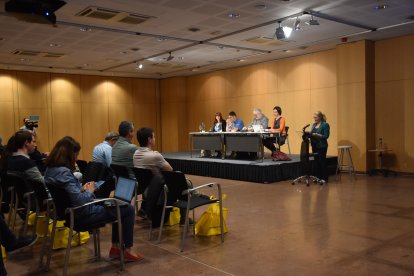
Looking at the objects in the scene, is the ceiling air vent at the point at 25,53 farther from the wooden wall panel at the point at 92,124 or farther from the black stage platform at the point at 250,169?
the black stage platform at the point at 250,169

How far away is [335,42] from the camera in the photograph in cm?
895

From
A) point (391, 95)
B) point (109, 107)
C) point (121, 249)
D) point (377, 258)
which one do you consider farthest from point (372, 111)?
point (109, 107)

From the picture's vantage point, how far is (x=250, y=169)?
790cm

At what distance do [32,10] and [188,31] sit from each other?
325 centimetres

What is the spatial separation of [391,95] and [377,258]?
20.5 feet

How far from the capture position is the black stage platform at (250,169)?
25.3ft

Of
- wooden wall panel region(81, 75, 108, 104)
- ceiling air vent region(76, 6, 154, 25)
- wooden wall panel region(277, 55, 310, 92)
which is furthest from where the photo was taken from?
wooden wall panel region(81, 75, 108, 104)

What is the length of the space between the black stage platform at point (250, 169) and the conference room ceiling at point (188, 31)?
273 centimetres

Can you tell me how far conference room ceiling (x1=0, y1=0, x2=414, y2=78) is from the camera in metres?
6.10

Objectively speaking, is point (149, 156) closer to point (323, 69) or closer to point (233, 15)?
point (233, 15)

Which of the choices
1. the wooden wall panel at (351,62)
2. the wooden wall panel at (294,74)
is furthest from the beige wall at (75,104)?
the wooden wall panel at (351,62)

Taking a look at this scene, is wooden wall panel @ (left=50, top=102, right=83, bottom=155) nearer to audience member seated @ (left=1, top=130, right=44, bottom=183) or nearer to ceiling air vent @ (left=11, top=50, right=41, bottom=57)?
ceiling air vent @ (left=11, top=50, right=41, bottom=57)

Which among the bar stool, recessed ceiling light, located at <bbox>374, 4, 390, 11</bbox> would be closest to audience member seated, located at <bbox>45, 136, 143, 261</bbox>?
recessed ceiling light, located at <bbox>374, 4, 390, 11</bbox>

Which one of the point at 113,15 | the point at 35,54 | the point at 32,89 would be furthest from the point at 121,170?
the point at 32,89
